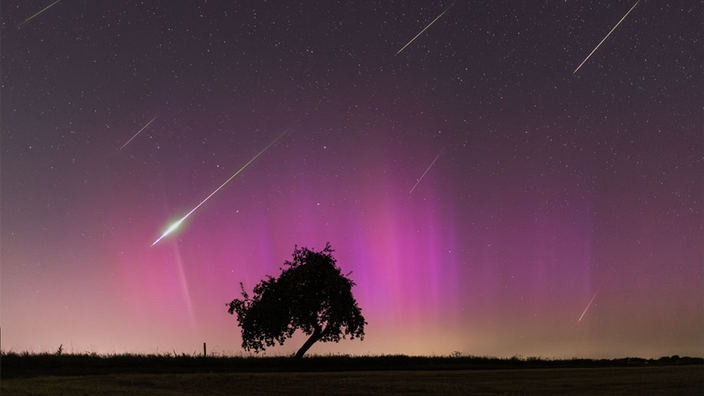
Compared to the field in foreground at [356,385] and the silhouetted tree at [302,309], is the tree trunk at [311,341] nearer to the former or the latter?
the silhouetted tree at [302,309]

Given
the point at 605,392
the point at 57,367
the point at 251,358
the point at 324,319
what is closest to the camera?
the point at 605,392

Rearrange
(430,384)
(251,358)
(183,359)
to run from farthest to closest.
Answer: (251,358) → (183,359) → (430,384)

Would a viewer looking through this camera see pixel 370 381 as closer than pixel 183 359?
Yes

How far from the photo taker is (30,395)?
1311 cm

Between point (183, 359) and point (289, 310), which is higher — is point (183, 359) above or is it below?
below

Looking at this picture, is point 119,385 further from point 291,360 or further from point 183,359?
point 291,360

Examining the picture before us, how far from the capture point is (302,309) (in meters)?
35.3

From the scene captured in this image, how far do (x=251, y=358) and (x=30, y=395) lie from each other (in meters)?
16.8

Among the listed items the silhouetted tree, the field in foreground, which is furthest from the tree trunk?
the field in foreground

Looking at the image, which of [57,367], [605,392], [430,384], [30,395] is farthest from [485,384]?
[57,367]

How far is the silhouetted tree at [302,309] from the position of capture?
35.1 m

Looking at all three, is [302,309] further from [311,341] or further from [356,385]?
[356,385]

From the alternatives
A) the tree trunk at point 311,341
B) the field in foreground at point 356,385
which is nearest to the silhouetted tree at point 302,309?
the tree trunk at point 311,341

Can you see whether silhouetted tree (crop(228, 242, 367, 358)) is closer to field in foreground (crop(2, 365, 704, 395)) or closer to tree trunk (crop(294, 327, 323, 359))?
tree trunk (crop(294, 327, 323, 359))
